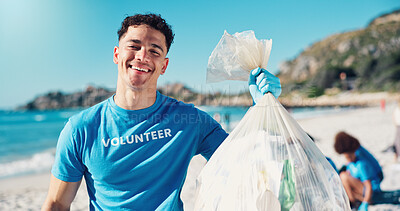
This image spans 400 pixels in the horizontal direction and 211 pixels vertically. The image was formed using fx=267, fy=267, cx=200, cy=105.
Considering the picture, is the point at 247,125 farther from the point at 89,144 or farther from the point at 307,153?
the point at 89,144

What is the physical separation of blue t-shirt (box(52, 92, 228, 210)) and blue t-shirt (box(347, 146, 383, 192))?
2310 millimetres

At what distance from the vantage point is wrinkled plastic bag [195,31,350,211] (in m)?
0.99

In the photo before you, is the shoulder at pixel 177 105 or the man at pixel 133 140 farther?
the shoulder at pixel 177 105

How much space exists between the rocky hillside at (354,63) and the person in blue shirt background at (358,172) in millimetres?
671

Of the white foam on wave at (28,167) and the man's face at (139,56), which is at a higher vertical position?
the man's face at (139,56)

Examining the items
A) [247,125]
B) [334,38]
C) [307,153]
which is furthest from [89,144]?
[334,38]

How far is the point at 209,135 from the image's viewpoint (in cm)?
142

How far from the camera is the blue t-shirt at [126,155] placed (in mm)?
1232

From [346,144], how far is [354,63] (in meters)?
63.0

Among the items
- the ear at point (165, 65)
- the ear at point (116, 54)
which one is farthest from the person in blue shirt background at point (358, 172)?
the ear at point (116, 54)

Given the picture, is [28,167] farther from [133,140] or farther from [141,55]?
[141,55]

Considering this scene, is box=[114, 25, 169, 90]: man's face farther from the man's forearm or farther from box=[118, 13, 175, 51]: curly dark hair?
the man's forearm

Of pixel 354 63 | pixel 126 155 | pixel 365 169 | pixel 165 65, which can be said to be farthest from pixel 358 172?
pixel 354 63

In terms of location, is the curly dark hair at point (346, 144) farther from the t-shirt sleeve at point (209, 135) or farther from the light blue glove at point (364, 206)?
the t-shirt sleeve at point (209, 135)
